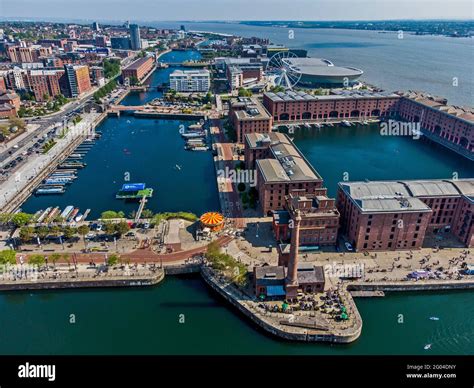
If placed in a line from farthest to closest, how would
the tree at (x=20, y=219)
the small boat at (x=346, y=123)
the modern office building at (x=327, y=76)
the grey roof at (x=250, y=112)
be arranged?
the modern office building at (x=327, y=76) < the small boat at (x=346, y=123) < the grey roof at (x=250, y=112) < the tree at (x=20, y=219)

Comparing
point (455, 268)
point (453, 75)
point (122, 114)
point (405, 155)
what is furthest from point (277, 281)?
point (453, 75)

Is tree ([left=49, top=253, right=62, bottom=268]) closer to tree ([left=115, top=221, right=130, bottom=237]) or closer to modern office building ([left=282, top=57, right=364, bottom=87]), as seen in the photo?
tree ([left=115, top=221, right=130, bottom=237])

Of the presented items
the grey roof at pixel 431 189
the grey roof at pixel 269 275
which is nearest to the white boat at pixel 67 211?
the grey roof at pixel 269 275

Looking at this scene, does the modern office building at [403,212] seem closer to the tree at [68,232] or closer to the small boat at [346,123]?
the tree at [68,232]

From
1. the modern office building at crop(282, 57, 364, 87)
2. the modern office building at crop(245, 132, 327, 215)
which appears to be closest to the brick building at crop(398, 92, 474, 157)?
the modern office building at crop(282, 57, 364, 87)

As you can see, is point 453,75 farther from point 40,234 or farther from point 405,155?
point 40,234

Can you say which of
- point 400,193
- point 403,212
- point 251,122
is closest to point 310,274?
point 403,212
